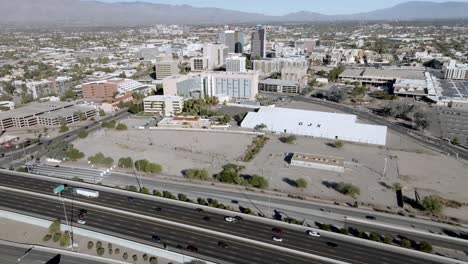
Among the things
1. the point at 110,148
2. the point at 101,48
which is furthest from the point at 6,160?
the point at 101,48

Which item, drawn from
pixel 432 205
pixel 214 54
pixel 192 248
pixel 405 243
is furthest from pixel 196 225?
pixel 214 54

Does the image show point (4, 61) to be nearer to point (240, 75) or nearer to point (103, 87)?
point (103, 87)

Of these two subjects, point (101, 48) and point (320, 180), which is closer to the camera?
point (320, 180)

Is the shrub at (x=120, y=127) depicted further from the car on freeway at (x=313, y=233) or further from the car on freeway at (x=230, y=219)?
the car on freeway at (x=313, y=233)

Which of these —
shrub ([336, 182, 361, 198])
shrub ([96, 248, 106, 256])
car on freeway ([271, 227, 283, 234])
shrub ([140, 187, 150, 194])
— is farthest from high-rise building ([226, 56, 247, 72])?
shrub ([96, 248, 106, 256])

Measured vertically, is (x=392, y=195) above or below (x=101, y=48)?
below

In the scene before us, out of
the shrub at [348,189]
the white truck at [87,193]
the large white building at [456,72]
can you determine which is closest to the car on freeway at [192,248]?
the white truck at [87,193]

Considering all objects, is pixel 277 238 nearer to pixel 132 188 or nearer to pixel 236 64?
pixel 132 188

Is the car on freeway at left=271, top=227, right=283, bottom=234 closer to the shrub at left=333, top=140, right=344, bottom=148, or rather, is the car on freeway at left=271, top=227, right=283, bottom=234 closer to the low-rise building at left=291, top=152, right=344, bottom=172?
the low-rise building at left=291, top=152, right=344, bottom=172
